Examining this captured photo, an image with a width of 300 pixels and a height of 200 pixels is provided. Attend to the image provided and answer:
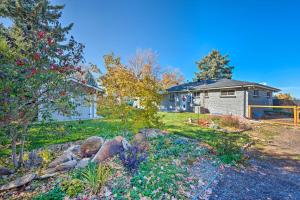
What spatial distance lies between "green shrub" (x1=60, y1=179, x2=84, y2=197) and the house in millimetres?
10168

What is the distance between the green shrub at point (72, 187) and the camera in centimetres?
245

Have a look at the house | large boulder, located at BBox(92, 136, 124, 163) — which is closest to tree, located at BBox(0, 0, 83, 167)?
large boulder, located at BBox(92, 136, 124, 163)

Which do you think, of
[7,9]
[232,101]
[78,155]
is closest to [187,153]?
[78,155]

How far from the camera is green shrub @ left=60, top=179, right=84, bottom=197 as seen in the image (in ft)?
8.03

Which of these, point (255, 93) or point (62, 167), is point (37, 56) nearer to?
point (62, 167)

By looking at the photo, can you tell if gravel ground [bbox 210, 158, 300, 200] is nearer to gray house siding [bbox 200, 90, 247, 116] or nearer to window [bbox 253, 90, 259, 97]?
gray house siding [bbox 200, 90, 247, 116]

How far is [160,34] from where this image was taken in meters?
13.9

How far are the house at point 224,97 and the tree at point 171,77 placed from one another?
12821 mm

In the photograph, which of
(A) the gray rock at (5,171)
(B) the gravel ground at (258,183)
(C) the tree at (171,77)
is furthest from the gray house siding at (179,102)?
(A) the gray rock at (5,171)

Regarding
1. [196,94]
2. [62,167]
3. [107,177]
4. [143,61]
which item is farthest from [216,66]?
[62,167]

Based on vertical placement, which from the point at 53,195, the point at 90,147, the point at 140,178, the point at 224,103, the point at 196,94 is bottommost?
the point at 53,195

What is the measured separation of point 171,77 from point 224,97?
19.6m

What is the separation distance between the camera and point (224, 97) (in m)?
14.4

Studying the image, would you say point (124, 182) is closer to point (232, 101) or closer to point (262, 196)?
point (262, 196)
